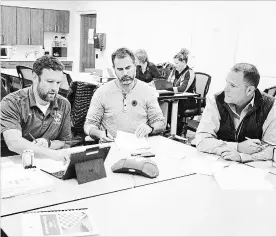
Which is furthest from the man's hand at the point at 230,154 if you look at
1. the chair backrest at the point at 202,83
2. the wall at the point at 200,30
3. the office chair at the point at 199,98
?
the wall at the point at 200,30

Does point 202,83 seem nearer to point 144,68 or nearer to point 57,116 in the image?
point 144,68

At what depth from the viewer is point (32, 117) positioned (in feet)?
7.69

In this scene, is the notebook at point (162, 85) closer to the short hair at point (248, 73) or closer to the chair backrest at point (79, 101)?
the chair backrest at point (79, 101)

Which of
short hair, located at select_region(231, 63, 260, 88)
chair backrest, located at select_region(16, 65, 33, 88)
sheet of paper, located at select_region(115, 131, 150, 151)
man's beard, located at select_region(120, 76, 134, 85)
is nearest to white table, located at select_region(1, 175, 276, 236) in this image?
sheet of paper, located at select_region(115, 131, 150, 151)

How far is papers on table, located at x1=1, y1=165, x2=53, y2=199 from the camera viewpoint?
1.57 m

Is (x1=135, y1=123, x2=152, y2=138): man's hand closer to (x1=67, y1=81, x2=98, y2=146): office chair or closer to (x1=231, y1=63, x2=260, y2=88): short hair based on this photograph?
(x1=231, y1=63, x2=260, y2=88): short hair

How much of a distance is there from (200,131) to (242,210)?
0.97m

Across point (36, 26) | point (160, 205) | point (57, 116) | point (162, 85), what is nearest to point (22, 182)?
point (160, 205)

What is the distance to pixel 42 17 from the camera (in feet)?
28.3

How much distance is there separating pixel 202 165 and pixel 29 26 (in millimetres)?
7350

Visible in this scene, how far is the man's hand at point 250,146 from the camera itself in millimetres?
2301

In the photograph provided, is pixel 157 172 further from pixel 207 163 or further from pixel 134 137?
pixel 134 137

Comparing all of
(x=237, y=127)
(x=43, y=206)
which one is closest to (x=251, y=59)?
(x=237, y=127)

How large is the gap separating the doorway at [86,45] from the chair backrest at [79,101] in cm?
583
